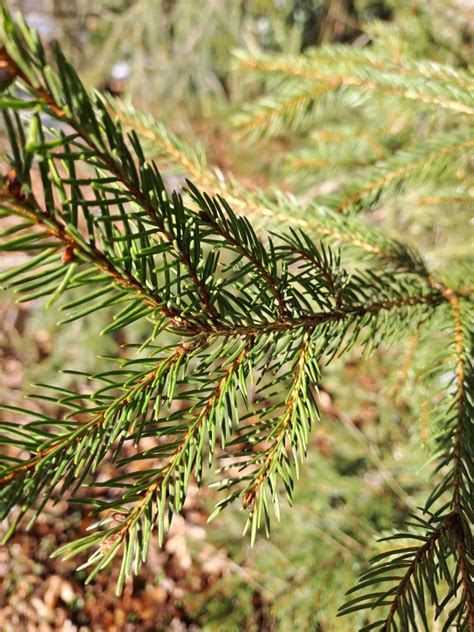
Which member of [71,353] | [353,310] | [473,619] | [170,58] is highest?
[170,58]

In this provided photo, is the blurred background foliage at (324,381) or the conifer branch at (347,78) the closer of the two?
the conifer branch at (347,78)

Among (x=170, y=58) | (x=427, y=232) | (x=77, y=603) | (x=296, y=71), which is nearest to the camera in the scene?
(x=296, y=71)

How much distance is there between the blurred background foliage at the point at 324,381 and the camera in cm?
160

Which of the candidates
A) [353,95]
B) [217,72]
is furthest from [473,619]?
[217,72]

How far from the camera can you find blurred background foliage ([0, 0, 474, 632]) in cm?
160

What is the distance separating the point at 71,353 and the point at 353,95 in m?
2.31

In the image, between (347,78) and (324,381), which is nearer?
(347,78)

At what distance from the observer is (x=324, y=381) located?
280 centimetres

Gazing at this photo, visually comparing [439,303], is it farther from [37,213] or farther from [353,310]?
[37,213]

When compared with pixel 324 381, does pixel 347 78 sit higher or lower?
higher

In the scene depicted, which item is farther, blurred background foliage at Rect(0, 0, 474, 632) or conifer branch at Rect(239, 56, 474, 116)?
blurred background foliage at Rect(0, 0, 474, 632)

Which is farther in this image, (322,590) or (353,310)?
(322,590)

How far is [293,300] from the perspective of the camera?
2.04 ft

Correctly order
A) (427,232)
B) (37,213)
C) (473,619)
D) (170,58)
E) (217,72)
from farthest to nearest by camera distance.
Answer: (217,72)
(170,58)
(427,232)
(473,619)
(37,213)
